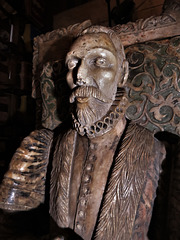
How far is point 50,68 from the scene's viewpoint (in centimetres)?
130

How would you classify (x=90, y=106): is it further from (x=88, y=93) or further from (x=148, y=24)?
(x=148, y=24)

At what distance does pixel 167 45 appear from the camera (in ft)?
3.69

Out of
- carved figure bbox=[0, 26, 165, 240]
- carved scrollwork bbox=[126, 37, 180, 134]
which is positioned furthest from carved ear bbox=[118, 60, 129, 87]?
carved scrollwork bbox=[126, 37, 180, 134]

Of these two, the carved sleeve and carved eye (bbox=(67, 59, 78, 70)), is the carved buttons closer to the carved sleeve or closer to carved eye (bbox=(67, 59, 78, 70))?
the carved sleeve

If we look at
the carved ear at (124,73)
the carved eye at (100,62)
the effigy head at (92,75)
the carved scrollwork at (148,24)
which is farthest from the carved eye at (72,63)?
the carved scrollwork at (148,24)

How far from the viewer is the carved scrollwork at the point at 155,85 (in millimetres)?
1077

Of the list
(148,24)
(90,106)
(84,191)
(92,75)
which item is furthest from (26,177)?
(148,24)

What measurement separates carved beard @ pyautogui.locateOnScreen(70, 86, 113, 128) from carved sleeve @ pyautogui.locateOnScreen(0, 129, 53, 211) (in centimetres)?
32

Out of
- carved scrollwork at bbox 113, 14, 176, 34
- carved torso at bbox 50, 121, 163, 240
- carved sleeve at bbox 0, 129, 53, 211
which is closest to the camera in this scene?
carved torso at bbox 50, 121, 163, 240

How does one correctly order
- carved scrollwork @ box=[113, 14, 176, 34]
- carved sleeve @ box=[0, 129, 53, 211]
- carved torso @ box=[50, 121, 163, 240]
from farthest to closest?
carved scrollwork @ box=[113, 14, 176, 34], carved sleeve @ box=[0, 129, 53, 211], carved torso @ box=[50, 121, 163, 240]

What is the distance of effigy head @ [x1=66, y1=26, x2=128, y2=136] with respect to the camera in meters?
0.90

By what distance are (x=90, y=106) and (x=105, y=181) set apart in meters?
0.36

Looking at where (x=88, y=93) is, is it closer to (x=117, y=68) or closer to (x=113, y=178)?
(x=117, y=68)

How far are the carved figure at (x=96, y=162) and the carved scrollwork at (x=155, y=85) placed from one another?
0.10 m
